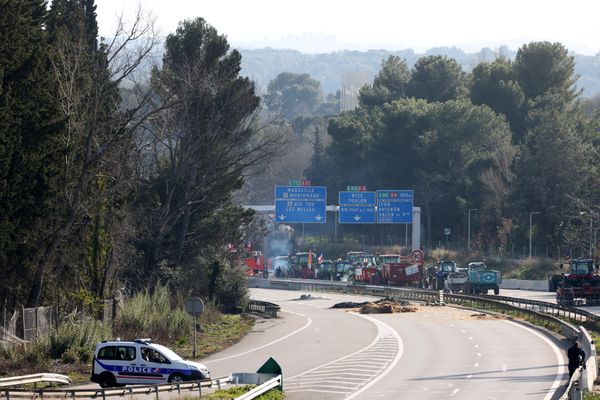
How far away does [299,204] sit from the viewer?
10119 cm

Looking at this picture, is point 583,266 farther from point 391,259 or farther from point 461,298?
point 391,259

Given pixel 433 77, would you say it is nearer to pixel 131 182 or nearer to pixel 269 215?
pixel 269 215

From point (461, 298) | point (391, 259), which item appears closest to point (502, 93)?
point (391, 259)

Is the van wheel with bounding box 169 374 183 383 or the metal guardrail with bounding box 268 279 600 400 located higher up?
the metal guardrail with bounding box 268 279 600 400

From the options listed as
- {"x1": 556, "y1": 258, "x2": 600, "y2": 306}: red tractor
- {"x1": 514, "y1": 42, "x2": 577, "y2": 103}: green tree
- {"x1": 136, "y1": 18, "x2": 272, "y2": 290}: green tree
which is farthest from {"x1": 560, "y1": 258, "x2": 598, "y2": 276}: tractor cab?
{"x1": 514, "y1": 42, "x2": 577, "y2": 103}: green tree

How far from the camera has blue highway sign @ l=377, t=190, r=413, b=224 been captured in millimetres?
102438

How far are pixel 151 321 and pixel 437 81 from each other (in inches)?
3848

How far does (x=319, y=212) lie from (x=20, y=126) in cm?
5622

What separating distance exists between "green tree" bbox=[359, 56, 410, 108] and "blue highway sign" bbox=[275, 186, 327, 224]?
48.3 meters

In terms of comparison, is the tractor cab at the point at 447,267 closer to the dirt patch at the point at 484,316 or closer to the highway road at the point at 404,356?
the highway road at the point at 404,356

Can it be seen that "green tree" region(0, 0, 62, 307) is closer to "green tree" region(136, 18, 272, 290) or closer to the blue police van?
the blue police van

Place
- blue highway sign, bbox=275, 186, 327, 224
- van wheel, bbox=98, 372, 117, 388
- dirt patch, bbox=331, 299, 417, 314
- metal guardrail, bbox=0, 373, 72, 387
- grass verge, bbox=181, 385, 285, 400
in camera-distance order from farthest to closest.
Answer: blue highway sign, bbox=275, 186, 327, 224 → dirt patch, bbox=331, 299, 417, 314 → van wheel, bbox=98, 372, 117, 388 → metal guardrail, bbox=0, 373, 72, 387 → grass verge, bbox=181, 385, 285, 400

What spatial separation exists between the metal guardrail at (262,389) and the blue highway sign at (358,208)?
231 ft

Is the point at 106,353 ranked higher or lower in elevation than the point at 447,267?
lower
